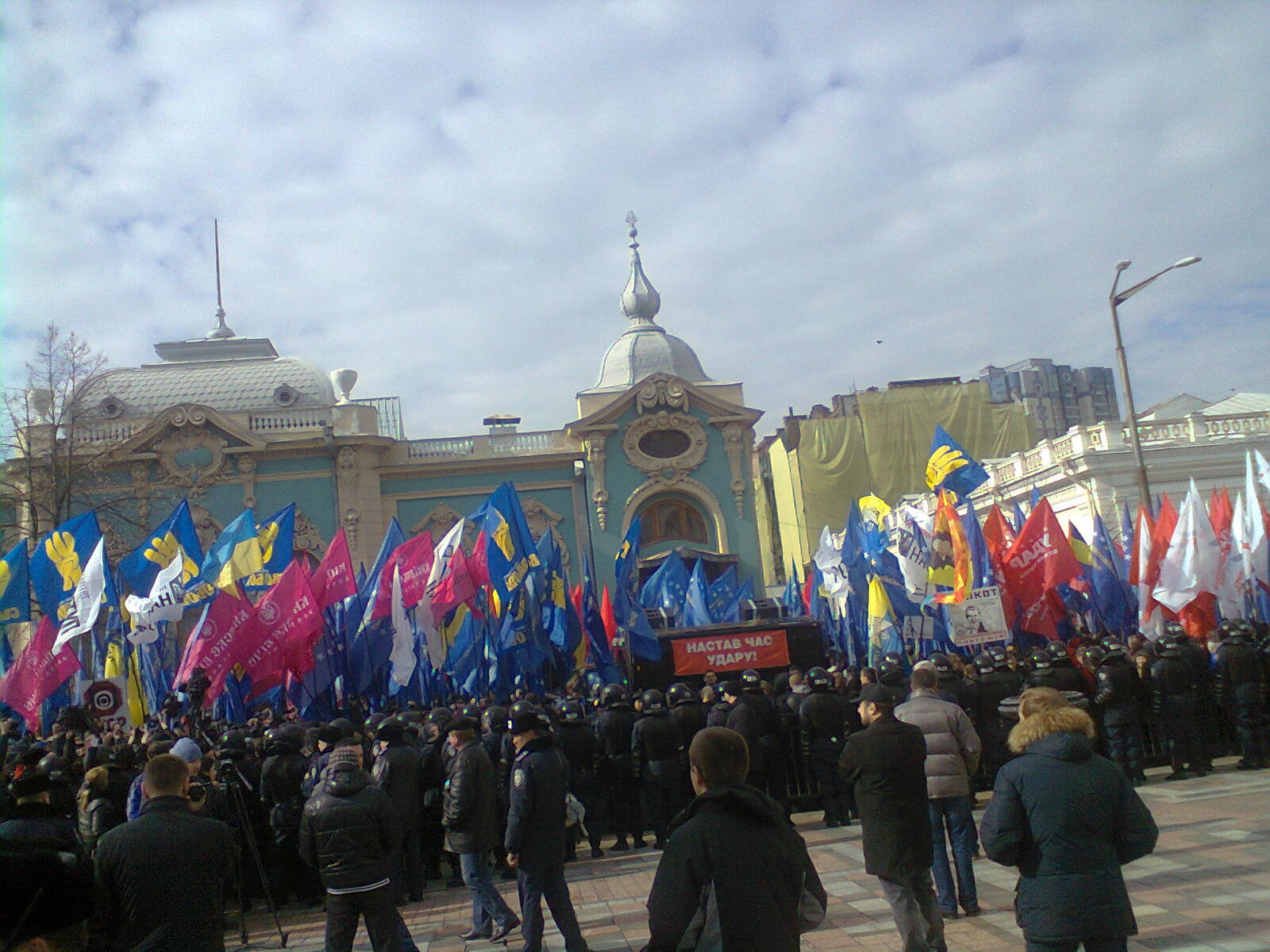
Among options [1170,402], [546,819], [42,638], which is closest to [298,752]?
[546,819]

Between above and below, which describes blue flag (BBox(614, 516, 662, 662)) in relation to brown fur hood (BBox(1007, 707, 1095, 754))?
above

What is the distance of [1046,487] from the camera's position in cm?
2964

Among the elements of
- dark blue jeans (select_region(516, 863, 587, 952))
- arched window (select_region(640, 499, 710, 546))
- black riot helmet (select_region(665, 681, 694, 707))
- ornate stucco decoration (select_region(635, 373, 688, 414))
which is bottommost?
dark blue jeans (select_region(516, 863, 587, 952))

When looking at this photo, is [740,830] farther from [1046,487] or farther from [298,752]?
[1046,487]

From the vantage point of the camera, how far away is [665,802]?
10.9 metres

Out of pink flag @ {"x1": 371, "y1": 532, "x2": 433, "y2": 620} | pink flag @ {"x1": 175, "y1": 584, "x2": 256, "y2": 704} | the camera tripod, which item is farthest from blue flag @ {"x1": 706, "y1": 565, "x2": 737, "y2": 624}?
the camera tripod

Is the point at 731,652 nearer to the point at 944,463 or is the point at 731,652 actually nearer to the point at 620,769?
the point at 944,463

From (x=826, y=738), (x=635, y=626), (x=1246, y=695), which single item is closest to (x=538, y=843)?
(x=826, y=738)

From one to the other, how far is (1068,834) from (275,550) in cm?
1473

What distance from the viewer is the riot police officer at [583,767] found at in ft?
36.2

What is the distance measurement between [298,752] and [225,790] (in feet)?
2.56

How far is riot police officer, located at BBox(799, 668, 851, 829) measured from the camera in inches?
429

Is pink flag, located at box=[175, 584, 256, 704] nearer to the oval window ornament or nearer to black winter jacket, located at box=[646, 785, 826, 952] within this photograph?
black winter jacket, located at box=[646, 785, 826, 952]

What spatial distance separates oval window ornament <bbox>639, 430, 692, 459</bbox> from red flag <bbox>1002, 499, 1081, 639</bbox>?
57.2ft
